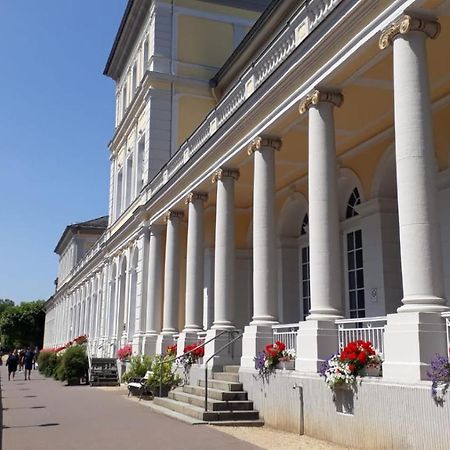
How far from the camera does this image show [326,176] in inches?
415

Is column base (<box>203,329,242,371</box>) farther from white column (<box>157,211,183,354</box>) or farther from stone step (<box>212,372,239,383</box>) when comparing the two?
white column (<box>157,211,183,354</box>)

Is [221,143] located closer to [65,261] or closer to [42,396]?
[42,396]

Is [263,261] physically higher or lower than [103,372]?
higher

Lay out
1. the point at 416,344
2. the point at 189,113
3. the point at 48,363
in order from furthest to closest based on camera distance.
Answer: the point at 48,363, the point at 189,113, the point at 416,344

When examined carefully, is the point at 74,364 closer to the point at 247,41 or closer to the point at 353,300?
the point at 353,300

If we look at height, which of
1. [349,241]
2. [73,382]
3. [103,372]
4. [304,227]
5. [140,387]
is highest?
[304,227]

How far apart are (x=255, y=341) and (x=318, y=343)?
2.62m

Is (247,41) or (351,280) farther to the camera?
(247,41)

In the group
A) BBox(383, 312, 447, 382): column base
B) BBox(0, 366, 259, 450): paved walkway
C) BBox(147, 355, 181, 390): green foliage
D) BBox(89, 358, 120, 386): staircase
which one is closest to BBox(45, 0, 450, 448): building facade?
BBox(383, 312, 447, 382): column base

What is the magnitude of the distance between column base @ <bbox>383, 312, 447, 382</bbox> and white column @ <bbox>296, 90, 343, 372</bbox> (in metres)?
2.15

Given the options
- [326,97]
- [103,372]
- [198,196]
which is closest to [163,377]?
[198,196]

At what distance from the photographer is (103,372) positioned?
83.1ft

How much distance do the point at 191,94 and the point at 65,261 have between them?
1797 inches

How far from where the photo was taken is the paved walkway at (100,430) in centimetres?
922
